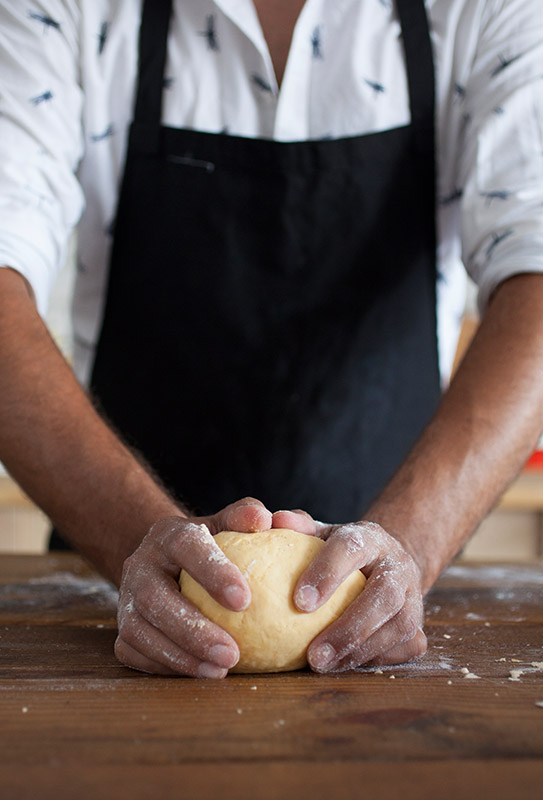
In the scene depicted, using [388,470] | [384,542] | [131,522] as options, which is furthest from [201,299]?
[384,542]

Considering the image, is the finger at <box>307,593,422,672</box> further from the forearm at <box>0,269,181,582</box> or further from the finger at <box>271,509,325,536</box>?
the forearm at <box>0,269,181,582</box>

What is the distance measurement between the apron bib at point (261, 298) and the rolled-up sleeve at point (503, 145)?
128 millimetres

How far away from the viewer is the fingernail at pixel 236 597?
2.33 ft

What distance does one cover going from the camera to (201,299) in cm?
138

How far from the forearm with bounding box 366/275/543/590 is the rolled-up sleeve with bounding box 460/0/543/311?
111 mm

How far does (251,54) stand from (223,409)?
25.7 inches

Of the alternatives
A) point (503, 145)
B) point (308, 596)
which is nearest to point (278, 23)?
point (503, 145)

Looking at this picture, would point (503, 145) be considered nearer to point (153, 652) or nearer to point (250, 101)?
point (250, 101)

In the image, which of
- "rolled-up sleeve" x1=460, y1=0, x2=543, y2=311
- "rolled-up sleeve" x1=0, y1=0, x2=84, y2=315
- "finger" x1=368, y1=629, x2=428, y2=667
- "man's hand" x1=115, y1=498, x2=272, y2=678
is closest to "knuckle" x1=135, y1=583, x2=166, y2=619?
"man's hand" x1=115, y1=498, x2=272, y2=678

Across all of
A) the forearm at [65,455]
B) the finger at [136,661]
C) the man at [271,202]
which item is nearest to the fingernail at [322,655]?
the finger at [136,661]

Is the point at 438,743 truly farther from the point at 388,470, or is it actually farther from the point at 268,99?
the point at 268,99

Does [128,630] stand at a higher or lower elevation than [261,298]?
lower

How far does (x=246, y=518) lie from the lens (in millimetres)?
804

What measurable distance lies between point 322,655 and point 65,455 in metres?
0.44
